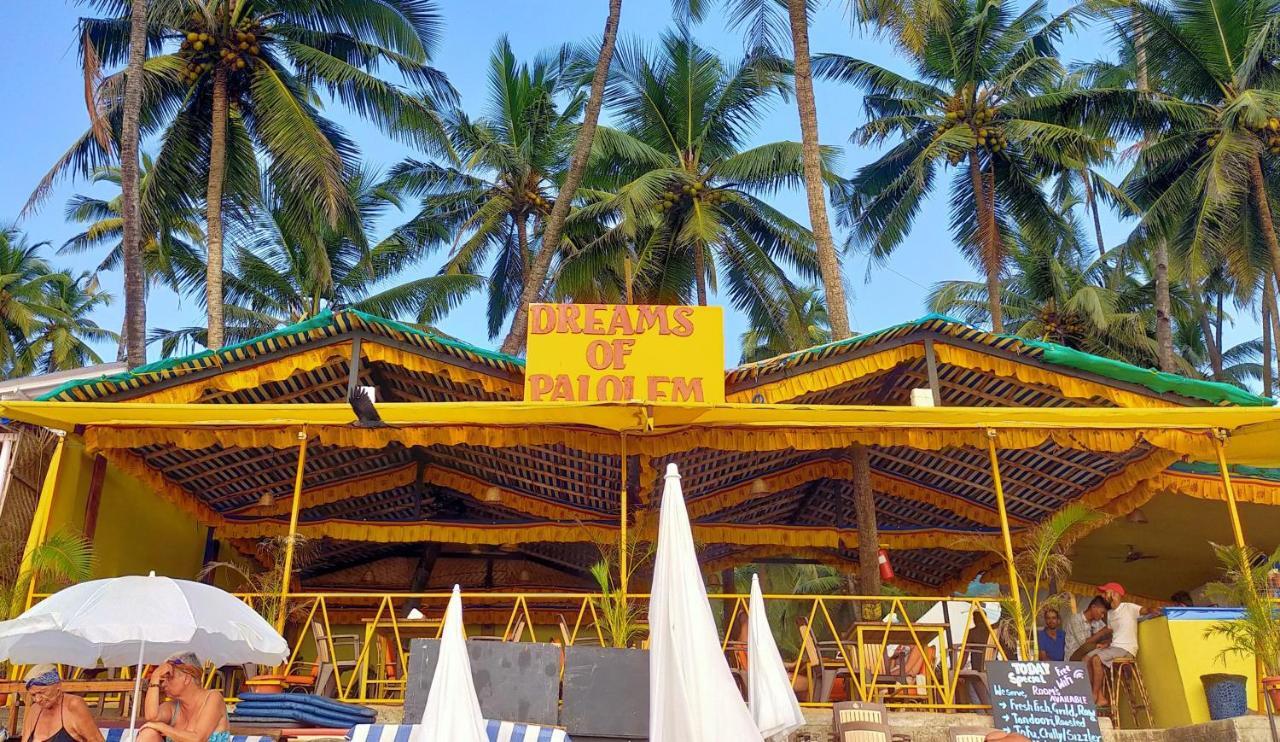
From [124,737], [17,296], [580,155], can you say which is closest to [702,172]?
[580,155]

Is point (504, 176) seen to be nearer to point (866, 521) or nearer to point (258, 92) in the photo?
point (258, 92)

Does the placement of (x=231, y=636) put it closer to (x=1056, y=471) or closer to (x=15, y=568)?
(x=15, y=568)

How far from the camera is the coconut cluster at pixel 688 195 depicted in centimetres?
2105

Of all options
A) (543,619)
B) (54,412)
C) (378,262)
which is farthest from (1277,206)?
(54,412)

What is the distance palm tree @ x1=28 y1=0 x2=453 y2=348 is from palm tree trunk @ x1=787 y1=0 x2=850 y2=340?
6835mm

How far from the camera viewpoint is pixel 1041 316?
84.6 ft

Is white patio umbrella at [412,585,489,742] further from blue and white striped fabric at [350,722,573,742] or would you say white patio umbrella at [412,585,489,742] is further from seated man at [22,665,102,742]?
seated man at [22,665,102,742]

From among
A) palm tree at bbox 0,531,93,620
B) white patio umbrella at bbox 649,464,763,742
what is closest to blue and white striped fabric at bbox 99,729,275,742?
palm tree at bbox 0,531,93,620

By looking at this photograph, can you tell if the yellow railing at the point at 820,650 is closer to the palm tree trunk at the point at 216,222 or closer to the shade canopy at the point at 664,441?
the shade canopy at the point at 664,441

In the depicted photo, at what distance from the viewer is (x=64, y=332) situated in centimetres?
3647

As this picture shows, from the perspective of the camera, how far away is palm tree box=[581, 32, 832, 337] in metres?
21.0

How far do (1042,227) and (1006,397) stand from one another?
11.8 m

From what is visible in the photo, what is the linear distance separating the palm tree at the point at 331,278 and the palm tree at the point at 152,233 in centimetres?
115

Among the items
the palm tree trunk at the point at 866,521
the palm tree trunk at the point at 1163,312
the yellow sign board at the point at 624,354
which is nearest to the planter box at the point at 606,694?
the yellow sign board at the point at 624,354
